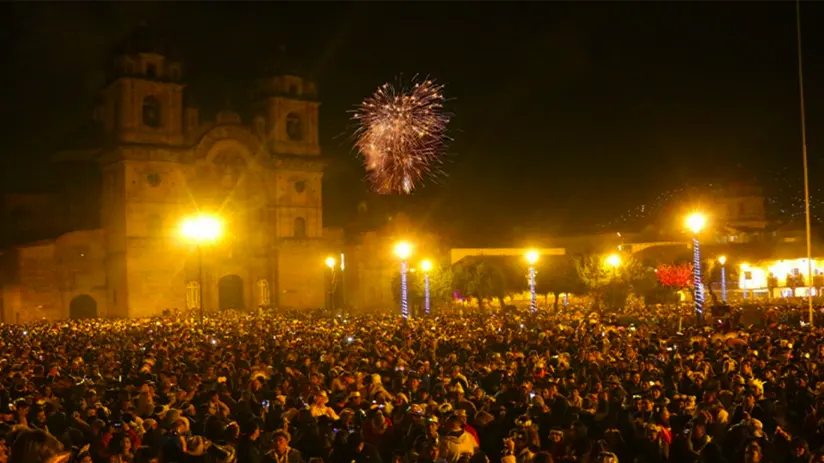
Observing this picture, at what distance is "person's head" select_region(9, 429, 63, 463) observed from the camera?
6430 millimetres

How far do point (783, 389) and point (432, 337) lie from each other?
1090cm

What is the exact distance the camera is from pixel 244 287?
5900 centimetres

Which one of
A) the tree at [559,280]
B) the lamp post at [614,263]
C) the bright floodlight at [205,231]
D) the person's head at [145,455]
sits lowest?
the person's head at [145,455]

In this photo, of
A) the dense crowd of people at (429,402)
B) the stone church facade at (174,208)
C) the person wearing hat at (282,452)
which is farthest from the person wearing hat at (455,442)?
the stone church facade at (174,208)

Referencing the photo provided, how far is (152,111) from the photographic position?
179 ft

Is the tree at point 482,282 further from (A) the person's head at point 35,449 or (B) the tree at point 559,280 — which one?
(A) the person's head at point 35,449

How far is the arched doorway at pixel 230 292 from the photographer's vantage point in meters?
58.2

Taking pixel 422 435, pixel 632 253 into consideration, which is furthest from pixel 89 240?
pixel 422 435

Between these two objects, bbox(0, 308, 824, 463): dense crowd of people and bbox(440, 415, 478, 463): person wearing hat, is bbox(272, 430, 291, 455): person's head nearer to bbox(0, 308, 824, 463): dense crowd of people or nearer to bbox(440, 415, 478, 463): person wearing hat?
bbox(0, 308, 824, 463): dense crowd of people

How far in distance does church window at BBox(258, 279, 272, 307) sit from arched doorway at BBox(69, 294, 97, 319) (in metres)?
9.96

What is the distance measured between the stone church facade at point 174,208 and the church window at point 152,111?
58 millimetres

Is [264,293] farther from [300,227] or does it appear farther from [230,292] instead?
[300,227]

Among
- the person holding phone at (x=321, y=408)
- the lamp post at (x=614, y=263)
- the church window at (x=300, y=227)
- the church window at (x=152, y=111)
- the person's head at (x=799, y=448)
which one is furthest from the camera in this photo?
the church window at (x=300, y=227)

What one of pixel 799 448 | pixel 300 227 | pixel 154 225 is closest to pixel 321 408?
pixel 799 448
